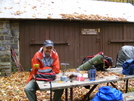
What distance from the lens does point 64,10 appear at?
28.9 feet

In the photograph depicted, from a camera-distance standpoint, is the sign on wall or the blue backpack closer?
the blue backpack

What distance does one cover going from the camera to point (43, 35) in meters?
8.25

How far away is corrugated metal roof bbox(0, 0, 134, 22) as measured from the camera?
789cm

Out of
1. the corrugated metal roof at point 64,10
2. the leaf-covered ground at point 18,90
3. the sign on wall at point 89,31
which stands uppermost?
the corrugated metal roof at point 64,10

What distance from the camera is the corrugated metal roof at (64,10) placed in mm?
7895

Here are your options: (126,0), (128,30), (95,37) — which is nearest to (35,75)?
(95,37)

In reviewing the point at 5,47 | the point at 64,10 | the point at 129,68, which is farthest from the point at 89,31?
the point at 129,68

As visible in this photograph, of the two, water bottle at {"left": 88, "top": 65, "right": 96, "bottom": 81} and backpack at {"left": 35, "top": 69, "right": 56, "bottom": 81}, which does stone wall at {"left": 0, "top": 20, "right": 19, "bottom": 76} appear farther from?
water bottle at {"left": 88, "top": 65, "right": 96, "bottom": 81}

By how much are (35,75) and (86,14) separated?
6.01 meters

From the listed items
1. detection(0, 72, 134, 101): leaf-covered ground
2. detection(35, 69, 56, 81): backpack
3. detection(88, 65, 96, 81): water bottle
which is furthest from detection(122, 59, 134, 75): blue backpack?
detection(35, 69, 56, 81): backpack

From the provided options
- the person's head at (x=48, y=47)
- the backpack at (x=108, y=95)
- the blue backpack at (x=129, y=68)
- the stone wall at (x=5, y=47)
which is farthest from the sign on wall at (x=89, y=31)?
the backpack at (x=108, y=95)

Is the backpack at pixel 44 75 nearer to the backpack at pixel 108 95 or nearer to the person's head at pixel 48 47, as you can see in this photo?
the person's head at pixel 48 47

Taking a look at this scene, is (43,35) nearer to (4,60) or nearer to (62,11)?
(62,11)

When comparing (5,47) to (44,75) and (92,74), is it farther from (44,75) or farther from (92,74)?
(92,74)
